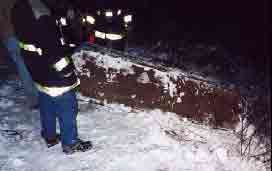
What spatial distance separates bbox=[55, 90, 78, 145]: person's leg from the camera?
301 centimetres

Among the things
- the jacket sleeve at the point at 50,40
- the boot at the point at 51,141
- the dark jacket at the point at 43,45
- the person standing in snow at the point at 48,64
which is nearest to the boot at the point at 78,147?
the person standing in snow at the point at 48,64

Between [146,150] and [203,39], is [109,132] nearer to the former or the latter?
[146,150]

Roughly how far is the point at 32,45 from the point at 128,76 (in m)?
1.17

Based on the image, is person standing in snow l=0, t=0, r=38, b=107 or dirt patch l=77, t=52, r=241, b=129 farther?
person standing in snow l=0, t=0, r=38, b=107

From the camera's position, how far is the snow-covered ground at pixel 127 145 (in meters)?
3.15

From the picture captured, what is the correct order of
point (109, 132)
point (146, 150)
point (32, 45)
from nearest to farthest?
point (32, 45) → point (146, 150) → point (109, 132)

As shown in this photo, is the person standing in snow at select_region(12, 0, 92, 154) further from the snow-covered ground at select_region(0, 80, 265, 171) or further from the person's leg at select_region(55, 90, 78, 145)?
the snow-covered ground at select_region(0, 80, 265, 171)

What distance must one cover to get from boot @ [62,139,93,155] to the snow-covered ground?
0.05 m

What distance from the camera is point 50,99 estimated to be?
3.13 metres

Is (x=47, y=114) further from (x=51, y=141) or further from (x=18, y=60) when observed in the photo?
(x=18, y=60)

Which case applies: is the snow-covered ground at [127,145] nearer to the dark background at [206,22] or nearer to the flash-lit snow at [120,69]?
the flash-lit snow at [120,69]

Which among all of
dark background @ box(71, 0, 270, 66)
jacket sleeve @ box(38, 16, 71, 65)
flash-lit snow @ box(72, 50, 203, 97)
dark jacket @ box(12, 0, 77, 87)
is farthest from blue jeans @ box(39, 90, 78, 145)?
dark background @ box(71, 0, 270, 66)

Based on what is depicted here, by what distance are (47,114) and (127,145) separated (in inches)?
32.3

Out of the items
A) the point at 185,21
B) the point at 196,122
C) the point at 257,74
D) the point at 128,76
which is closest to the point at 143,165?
the point at 196,122
